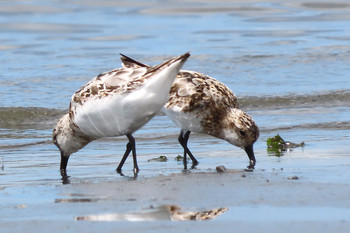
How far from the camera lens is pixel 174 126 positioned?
448 inches

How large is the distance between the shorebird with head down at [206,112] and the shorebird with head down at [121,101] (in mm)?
642

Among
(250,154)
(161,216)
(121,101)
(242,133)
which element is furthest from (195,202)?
(242,133)

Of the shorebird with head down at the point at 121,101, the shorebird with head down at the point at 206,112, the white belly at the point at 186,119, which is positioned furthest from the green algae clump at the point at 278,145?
the shorebird with head down at the point at 121,101

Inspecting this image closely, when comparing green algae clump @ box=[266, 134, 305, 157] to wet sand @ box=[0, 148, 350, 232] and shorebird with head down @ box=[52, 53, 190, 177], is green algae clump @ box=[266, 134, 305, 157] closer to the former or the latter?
wet sand @ box=[0, 148, 350, 232]

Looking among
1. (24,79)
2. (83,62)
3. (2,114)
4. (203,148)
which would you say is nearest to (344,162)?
(203,148)

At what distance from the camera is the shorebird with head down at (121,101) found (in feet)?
25.2

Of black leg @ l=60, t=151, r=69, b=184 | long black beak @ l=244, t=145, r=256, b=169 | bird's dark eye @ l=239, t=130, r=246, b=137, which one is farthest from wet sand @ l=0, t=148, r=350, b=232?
bird's dark eye @ l=239, t=130, r=246, b=137

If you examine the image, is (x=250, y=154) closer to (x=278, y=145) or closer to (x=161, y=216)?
(x=278, y=145)

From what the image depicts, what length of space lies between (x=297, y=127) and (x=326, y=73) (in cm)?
507

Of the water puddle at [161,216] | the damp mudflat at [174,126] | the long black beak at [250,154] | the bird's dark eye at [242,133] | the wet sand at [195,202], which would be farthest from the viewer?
the bird's dark eye at [242,133]

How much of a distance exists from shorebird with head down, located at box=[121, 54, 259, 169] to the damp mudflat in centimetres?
24

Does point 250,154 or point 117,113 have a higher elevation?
point 117,113

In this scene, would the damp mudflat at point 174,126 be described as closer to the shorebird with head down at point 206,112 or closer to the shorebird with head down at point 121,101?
the shorebird with head down at point 206,112

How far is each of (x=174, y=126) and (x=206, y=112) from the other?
103 inches
